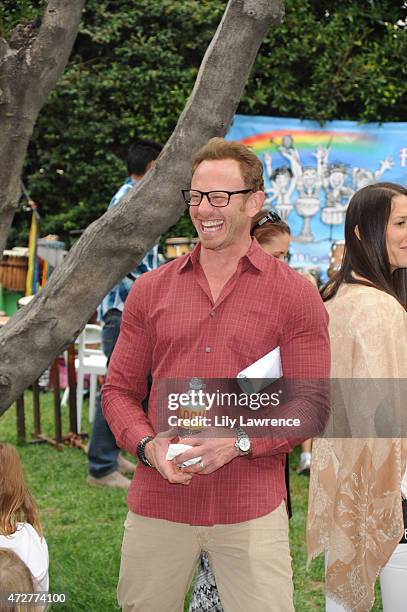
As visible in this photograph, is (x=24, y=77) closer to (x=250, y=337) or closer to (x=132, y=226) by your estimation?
(x=132, y=226)

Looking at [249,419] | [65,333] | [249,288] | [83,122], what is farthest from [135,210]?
[83,122]

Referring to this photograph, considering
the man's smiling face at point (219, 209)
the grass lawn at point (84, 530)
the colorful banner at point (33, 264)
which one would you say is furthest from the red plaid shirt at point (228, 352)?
the colorful banner at point (33, 264)

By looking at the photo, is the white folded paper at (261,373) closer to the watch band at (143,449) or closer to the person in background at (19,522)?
the watch band at (143,449)

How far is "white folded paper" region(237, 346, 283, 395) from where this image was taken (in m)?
2.59

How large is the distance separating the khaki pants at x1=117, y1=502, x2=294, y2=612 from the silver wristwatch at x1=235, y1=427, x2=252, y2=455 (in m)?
0.26

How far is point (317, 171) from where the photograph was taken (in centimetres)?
1154

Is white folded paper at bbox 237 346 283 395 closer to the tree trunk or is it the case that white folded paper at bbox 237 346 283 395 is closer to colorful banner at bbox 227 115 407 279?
the tree trunk

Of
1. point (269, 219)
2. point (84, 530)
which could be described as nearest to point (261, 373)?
point (269, 219)

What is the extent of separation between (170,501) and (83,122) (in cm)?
1059

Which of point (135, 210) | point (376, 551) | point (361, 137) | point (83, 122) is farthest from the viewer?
point (83, 122)

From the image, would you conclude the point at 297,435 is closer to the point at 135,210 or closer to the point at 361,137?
the point at 135,210

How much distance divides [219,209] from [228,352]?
17.0 inches

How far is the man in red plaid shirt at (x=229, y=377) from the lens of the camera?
2.67 meters

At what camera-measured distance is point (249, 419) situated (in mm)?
2600
